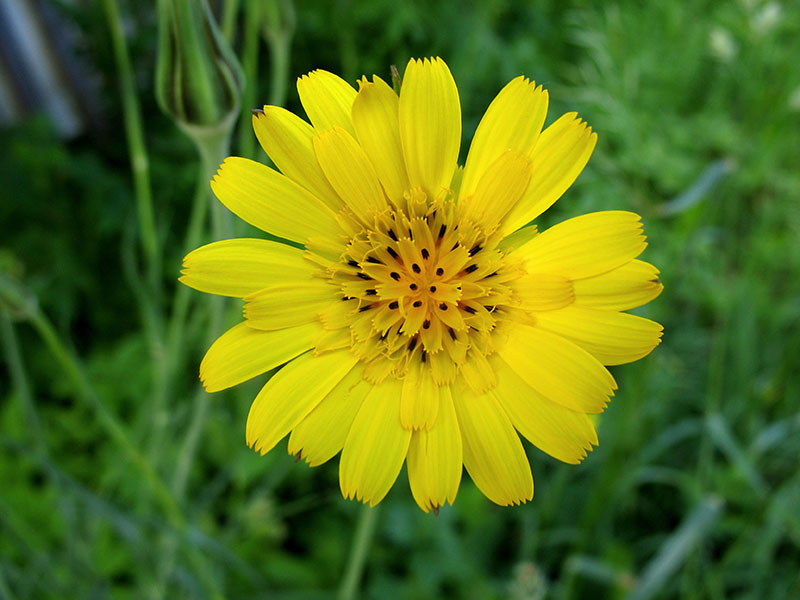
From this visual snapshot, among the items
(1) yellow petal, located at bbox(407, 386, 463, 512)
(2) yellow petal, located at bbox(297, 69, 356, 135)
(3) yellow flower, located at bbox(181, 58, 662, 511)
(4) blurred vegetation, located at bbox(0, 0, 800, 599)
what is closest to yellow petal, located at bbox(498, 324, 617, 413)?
(3) yellow flower, located at bbox(181, 58, 662, 511)

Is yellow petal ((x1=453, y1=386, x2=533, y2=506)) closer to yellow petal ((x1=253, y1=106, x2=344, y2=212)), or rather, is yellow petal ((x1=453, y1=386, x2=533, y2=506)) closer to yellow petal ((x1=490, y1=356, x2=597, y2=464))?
yellow petal ((x1=490, y1=356, x2=597, y2=464))

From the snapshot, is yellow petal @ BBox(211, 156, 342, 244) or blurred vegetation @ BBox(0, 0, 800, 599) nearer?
yellow petal @ BBox(211, 156, 342, 244)

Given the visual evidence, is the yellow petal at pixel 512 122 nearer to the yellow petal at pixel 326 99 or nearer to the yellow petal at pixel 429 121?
the yellow petal at pixel 429 121

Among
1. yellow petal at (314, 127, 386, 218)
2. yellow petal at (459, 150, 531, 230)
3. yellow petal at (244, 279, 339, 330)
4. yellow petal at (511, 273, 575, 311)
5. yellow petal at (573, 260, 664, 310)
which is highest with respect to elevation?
yellow petal at (459, 150, 531, 230)

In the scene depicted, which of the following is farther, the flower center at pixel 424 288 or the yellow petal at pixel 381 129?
the flower center at pixel 424 288

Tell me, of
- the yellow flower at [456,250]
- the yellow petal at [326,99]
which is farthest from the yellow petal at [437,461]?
the yellow petal at [326,99]

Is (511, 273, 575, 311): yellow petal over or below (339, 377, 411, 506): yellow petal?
over

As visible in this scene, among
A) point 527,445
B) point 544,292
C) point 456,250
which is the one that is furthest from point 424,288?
point 527,445

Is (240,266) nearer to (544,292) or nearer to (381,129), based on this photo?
(381,129)
